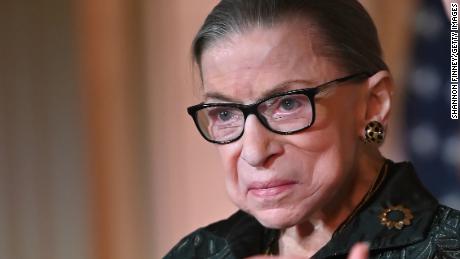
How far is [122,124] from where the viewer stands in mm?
1416

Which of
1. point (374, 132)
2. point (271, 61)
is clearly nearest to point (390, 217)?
point (374, 132)

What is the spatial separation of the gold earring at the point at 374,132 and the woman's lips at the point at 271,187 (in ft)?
0.42

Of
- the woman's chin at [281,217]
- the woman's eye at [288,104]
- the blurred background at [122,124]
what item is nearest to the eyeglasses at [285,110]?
the woman's eye at [288,104]

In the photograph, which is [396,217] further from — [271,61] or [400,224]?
[271,61]

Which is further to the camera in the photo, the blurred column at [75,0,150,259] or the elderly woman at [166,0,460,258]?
the blurred column at [75,0,150,259]

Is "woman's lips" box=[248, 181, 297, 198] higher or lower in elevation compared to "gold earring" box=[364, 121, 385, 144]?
lower

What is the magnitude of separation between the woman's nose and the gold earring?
0.13 m

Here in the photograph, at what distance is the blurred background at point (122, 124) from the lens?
4.07 feet

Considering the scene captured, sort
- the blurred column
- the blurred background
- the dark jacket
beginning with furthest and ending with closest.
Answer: the blurred column, the blurred background, the dark jacket

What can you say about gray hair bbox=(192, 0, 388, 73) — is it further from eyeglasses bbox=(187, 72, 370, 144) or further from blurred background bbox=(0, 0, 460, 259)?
blurred background bbox=(0, 0, 460, 259)

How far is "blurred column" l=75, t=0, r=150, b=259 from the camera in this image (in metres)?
1.40

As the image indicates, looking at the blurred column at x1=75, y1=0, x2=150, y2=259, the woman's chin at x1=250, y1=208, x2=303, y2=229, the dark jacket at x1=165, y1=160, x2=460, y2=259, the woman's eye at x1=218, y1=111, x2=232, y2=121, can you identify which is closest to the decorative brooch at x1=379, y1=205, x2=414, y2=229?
the dark jacket at x1=165, y1=160, x2=460, y2=259

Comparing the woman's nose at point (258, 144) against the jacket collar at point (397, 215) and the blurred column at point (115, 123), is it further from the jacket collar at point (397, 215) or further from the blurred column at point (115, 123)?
the blurred column at point (115, 123)

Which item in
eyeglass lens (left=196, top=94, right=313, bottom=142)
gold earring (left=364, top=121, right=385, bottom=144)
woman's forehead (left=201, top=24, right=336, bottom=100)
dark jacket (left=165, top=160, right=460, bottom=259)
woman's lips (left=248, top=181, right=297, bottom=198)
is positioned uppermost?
woman's forehead (left=201, top=24, right=336, bottom=100)
